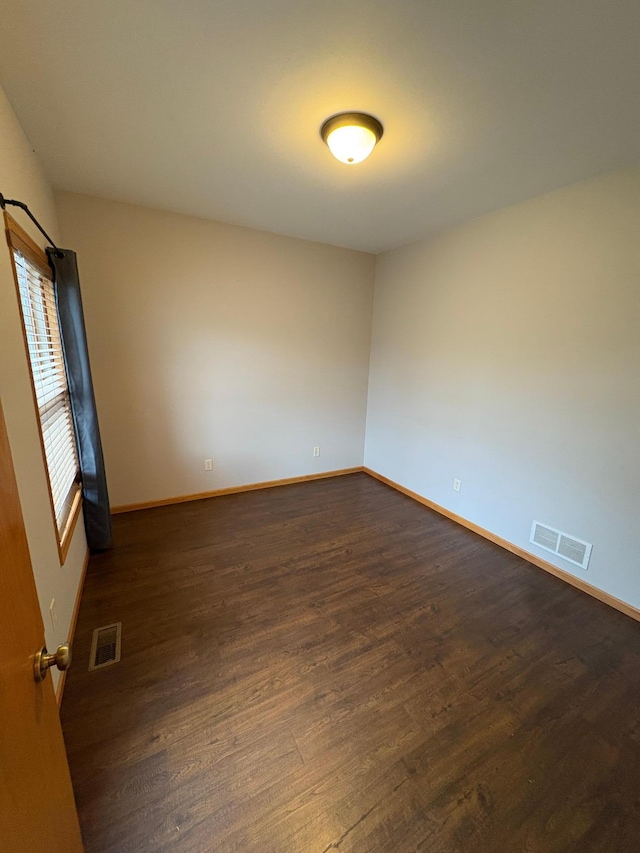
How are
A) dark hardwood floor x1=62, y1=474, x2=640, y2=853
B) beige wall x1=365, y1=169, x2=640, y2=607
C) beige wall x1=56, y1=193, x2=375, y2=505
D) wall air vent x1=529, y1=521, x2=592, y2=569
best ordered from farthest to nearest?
beige wall x1=56, y1=193, x2=375, y2=505 < wall air vent x1=529, y1=521, x2=592, y2=569 < beige wall x1=365, y1=169, x2=640, y2=607 < dark hardwood floor x1=62, y1=474, x2=640, y2=853

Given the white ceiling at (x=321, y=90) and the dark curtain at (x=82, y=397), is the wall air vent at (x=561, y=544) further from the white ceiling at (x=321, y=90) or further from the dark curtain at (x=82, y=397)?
the dark curtain at (x=82, y=397)

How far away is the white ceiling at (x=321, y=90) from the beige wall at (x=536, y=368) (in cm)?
35

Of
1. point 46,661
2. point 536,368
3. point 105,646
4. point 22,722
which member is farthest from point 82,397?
point 536,368

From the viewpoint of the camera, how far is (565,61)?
4.25ft

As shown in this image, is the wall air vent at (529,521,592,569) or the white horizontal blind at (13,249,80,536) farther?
the wall air vent at (529,521,592,569)

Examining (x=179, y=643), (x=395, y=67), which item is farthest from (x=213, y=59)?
(x=179, y=643)

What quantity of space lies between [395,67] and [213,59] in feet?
2.36

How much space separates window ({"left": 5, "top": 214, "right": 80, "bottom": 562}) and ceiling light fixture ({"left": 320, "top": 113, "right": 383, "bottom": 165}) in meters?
1.48

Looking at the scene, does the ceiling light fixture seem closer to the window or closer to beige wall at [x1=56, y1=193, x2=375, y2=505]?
the window

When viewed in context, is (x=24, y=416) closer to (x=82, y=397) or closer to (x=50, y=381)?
(x=50, y=381)

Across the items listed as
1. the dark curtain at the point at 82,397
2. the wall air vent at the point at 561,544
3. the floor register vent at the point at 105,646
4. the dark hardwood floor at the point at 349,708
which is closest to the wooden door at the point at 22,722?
the dark hardwood floor at the point at 349,708

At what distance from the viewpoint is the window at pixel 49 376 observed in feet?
5.28

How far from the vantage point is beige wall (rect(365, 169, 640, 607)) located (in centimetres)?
208

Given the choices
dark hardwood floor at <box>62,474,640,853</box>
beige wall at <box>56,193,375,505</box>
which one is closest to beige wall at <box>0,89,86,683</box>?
dark hardwood floor at <box>62,474,640,853</box>
